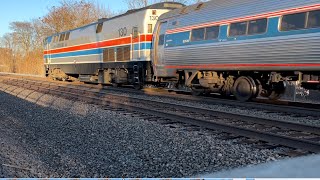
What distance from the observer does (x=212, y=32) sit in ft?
44.8

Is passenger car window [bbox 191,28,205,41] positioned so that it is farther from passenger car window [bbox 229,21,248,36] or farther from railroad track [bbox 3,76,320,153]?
railroad track [bbox 3,76,320,153]

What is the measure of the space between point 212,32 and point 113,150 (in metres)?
7.82

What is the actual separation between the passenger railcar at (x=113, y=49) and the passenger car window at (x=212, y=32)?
4.82 meters

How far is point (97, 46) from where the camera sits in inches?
915

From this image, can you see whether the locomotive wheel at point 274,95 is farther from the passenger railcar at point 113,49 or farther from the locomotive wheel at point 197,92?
the passenger railcar at point 113,49

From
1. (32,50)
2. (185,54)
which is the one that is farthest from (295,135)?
(32,50)

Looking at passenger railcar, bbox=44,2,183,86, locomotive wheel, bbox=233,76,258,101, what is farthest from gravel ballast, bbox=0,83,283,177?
passenger railcar, bbox=44,2,183,86

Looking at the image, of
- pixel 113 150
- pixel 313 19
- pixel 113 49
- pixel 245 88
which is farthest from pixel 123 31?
pixel 113 150

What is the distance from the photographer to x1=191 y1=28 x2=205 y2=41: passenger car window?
14.1m

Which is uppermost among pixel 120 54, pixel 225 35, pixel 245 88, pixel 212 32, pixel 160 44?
pixel 212 32

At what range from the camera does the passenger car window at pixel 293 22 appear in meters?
10.6

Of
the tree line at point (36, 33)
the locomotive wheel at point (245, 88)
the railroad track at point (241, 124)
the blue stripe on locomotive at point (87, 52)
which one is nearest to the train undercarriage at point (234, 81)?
the locomotive wheel at point (245, 88)

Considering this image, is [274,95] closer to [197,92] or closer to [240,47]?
[240,47]

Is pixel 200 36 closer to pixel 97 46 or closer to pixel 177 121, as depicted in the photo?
pixel 177 121
